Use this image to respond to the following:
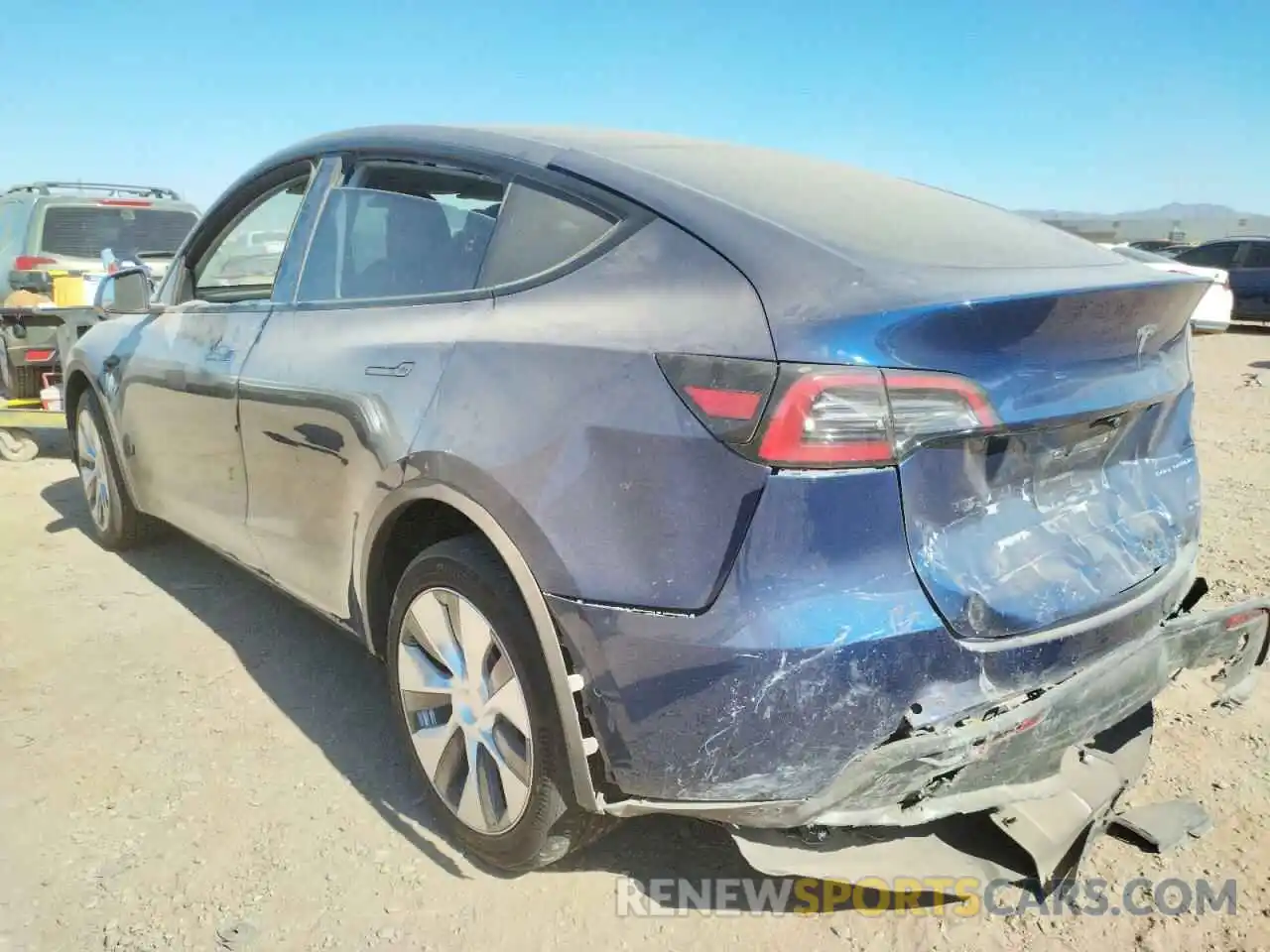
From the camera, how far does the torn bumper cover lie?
1.76 m

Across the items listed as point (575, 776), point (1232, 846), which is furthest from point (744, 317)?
point (1232, 846)

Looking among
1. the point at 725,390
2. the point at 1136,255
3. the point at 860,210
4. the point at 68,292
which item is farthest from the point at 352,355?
the point at 68,292

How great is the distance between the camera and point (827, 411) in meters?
1.68

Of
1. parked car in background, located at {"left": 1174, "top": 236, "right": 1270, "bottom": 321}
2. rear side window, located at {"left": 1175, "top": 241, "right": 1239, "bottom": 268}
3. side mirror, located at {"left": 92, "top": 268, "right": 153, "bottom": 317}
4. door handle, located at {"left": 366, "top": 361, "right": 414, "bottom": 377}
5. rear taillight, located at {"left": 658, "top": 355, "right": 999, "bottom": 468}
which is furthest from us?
rear side window, located at {"left": 1175, "top": 241, "right": 1239, "bottom": 268}

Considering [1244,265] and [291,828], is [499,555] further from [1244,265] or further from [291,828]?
[1244,265]

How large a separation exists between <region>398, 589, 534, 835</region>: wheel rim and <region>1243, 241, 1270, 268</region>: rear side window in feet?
63.8

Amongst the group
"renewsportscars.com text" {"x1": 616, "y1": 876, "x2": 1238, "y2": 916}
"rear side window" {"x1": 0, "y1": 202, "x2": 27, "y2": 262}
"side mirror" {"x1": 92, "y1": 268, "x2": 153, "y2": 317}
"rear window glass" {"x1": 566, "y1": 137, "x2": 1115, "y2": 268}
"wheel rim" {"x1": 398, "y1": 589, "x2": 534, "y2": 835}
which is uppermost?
"rear window glass" {"x1": 566, "y1": 137, "x2": 1115, "y2": 268}

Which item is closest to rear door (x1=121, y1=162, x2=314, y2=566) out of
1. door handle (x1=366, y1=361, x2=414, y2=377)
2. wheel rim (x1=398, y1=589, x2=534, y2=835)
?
door handle (x1=366, y1=361, x2=414, y2=377)

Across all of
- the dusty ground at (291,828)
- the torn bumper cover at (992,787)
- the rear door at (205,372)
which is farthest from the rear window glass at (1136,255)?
the rear door at (205,372)

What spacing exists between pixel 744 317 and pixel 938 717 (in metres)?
0.82

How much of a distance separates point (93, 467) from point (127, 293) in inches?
47.7

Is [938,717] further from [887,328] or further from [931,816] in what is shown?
[887,328]

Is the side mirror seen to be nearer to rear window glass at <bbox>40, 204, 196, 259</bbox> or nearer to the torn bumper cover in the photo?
the torn bumper cover

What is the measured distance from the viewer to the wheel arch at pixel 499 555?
6.37ft
